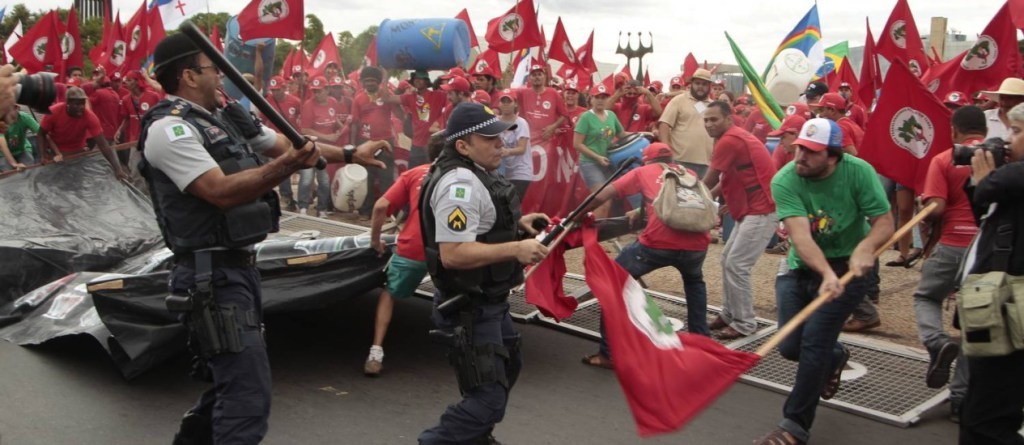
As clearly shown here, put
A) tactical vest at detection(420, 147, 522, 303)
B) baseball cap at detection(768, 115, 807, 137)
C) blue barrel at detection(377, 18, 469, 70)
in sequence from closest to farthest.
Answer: tactical vest at detection(420, 147, 522, 303) → baseball cap at detection(768, 115, 807, 137) → blue barrel at detection(377, 18, 469, 70)

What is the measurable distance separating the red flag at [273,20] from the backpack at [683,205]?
7.05 m

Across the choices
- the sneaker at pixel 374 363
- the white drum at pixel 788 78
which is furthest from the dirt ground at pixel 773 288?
the sneaker at pixel 374 363

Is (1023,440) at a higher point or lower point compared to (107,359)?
higher

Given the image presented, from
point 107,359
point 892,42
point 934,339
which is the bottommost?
point 107,359

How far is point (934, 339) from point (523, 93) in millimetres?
6823

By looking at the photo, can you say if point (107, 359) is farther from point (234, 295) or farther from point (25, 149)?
point (25, 149)

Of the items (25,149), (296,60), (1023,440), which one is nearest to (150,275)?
(1023,440)

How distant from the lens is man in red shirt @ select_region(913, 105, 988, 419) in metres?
5.68

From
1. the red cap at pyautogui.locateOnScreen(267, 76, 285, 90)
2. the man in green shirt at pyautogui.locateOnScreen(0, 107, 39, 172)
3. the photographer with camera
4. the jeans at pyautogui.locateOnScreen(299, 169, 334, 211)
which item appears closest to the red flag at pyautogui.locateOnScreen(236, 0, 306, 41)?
the jeans at pyautogui.locateOnScreen(299, 169, 334, 211)

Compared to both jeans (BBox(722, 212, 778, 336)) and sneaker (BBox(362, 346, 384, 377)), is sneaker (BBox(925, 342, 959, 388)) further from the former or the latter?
sneaker (BBox(362, 346, 384, 377))

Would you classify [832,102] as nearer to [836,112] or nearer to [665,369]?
[836,112]

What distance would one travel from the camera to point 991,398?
12.7ft

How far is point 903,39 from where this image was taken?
11086 millimetres

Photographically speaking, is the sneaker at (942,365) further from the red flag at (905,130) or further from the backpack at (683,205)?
the backpack at (683,205)
